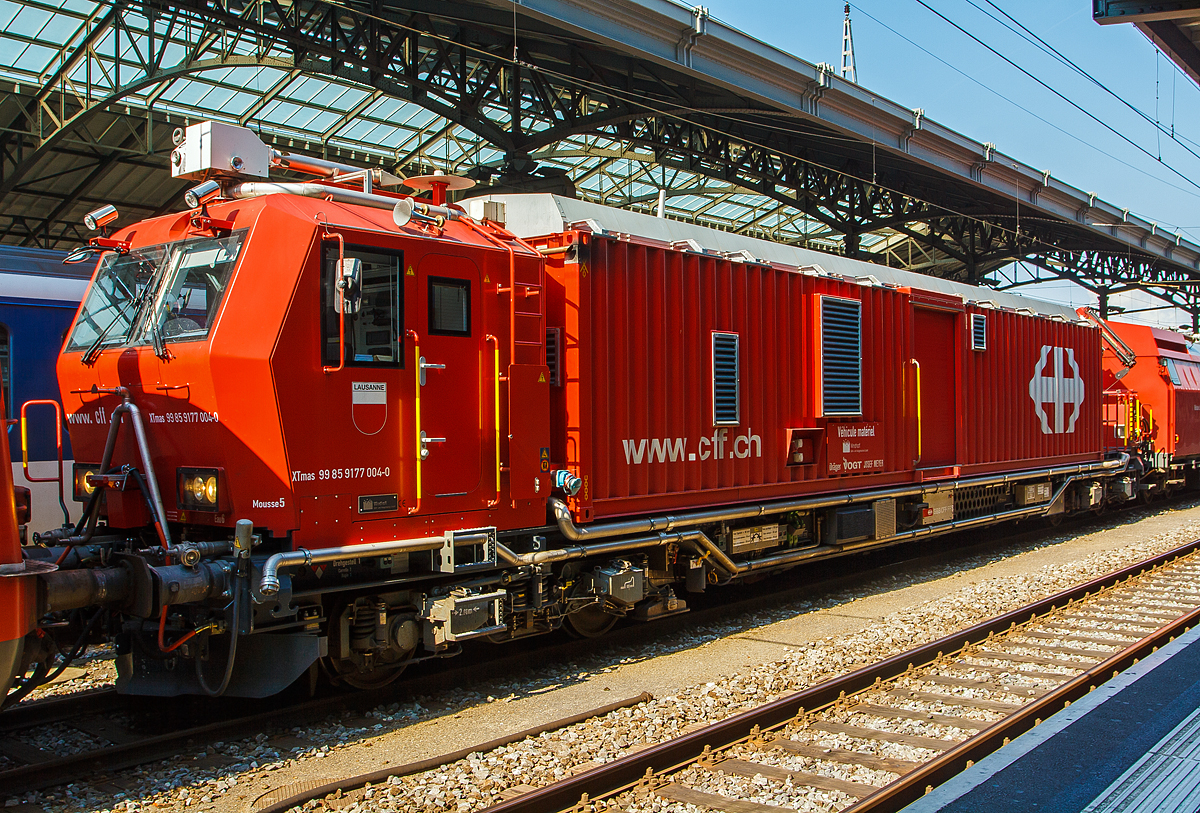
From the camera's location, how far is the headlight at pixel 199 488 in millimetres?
6188

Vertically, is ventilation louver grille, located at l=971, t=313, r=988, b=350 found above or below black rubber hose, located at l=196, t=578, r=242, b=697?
above

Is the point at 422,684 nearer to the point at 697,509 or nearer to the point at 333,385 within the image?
the point at 333,385

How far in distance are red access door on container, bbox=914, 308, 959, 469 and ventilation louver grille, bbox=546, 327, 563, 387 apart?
644cm

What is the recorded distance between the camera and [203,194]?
6.84 m

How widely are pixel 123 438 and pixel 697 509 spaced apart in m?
5.18

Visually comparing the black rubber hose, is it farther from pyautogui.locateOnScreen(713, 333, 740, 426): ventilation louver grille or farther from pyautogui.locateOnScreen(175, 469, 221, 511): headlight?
pyautogui.locateOnScreen(713, 333, 740, 426): ventilation louver grille

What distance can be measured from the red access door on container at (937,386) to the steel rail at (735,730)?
11.1ft

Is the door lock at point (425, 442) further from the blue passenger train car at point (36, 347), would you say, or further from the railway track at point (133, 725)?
Result: the blue passenger train car at point (36, 347)

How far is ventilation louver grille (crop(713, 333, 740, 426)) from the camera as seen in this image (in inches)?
373

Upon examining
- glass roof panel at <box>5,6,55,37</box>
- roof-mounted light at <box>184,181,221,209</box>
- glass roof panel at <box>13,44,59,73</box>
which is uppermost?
glass roof panel at <box>5,6,55,37</box>

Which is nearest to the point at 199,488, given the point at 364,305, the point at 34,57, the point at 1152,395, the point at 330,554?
the point at 330,554

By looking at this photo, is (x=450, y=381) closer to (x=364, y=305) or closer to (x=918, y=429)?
(x=364, y=305)

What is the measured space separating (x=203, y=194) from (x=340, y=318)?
5.29ft

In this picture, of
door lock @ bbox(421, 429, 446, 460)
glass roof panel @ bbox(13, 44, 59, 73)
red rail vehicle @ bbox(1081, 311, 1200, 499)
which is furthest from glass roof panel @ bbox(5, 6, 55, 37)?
red rail vehicle @ bbox(1081, 311, 1200, 499)
